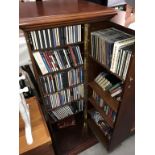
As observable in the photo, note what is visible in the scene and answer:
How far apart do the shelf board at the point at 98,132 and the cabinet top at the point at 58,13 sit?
1.16 m

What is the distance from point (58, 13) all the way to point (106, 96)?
760mm

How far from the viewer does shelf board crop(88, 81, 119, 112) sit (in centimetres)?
119

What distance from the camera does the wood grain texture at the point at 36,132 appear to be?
0.92 metres

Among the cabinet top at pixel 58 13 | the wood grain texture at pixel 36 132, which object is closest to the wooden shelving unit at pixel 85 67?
the cabinet top at pixel 58 13

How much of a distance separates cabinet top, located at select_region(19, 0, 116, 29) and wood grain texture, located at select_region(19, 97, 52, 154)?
61 centimetres

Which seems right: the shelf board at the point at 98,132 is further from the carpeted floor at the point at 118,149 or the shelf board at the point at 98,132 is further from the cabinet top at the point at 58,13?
the cabinet top at the point at 58,13

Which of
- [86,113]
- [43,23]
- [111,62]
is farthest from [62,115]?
[43,23]

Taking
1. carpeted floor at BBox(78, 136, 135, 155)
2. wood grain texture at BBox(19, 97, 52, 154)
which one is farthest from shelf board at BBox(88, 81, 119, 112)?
carpeted floor at BBox(78, 136, 135, 155)

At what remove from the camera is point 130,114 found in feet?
4.13

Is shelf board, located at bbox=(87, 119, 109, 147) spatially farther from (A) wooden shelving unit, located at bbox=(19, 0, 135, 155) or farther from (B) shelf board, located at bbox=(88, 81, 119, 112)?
(B) shelf board, located at bbox=(88, 81, 119, 112)

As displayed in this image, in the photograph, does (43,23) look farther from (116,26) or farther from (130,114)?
(130,114)

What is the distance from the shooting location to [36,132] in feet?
3.26

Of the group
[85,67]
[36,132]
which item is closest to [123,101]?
[85,67]

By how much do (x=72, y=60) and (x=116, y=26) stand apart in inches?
16.7
